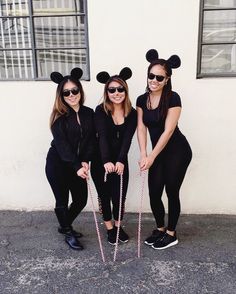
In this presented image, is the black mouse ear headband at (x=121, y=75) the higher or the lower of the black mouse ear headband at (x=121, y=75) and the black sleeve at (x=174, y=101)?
the higher

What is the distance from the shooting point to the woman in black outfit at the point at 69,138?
3.19 m

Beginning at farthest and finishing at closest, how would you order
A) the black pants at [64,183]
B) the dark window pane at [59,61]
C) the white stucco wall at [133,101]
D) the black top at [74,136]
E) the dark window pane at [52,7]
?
the dark window pane at [59,61], the dark window pane at [52,7], the white stucco wall at [133,101], the black pants at [64,183], the black top at [74,136]

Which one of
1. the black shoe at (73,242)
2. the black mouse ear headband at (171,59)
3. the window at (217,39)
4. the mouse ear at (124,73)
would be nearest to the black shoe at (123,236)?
the black shoe at (73,242)

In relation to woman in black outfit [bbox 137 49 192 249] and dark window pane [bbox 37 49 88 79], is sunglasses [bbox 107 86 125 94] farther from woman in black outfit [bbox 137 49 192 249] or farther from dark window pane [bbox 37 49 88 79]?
dark window pane [bbox 37 49 88 79]

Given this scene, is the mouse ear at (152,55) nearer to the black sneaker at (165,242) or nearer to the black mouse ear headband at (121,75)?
the black mouse ear headband at (121,75)

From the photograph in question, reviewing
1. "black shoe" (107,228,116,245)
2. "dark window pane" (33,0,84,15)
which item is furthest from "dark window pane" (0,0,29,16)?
"black shoe" (107,228,116,245)

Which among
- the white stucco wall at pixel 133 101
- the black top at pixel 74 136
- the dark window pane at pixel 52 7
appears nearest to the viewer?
the black top at pixel 74 136

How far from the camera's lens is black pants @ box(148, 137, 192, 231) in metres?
3.24

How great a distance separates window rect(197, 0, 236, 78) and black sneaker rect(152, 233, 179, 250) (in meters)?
1.70

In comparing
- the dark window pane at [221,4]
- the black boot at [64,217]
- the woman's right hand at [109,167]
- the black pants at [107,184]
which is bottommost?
the black boot at [64,217]

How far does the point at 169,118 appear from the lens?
10.2 ft

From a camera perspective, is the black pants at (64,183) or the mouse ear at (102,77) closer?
the mouse ear at (102,77)

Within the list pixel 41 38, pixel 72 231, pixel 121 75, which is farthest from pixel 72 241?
pixel 41 38

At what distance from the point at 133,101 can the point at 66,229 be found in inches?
59.9
